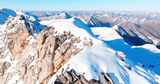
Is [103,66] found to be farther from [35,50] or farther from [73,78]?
[35,50]

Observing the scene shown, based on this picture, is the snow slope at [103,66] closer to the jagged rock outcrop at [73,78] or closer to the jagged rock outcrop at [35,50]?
the jagged rock outcrop at [73,78]

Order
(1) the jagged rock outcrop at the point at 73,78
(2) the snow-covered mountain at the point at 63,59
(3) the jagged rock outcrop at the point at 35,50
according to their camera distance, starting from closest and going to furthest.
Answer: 1. (1) the jagged rock outcrop at the point at 73,78
2. (2) the snow-covered mountain at the point at 63,59
3. (3) the jagged rock outcrop at the point at 35,50

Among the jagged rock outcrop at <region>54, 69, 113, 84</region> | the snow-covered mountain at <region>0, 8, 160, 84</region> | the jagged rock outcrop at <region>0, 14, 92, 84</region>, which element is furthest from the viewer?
the jagged rock outcrop at <region>0, 14, 92, 84</region>

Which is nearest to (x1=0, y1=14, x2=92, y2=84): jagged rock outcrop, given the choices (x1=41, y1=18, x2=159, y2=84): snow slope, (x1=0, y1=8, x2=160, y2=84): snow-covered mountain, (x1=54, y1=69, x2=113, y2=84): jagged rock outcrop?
(x1=0, y1=8, x2=160, y2=84): snow-covered mountain

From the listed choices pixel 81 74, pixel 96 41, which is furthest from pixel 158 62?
pixel 81 74

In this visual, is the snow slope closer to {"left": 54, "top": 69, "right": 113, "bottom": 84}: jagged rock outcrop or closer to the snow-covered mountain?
the snow-covered mountain

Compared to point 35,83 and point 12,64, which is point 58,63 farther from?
point 12,64

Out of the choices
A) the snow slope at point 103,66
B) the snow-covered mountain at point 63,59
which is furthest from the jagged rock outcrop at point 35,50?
the snow slope at point 103,66

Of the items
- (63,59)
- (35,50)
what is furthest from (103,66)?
(35,50)
